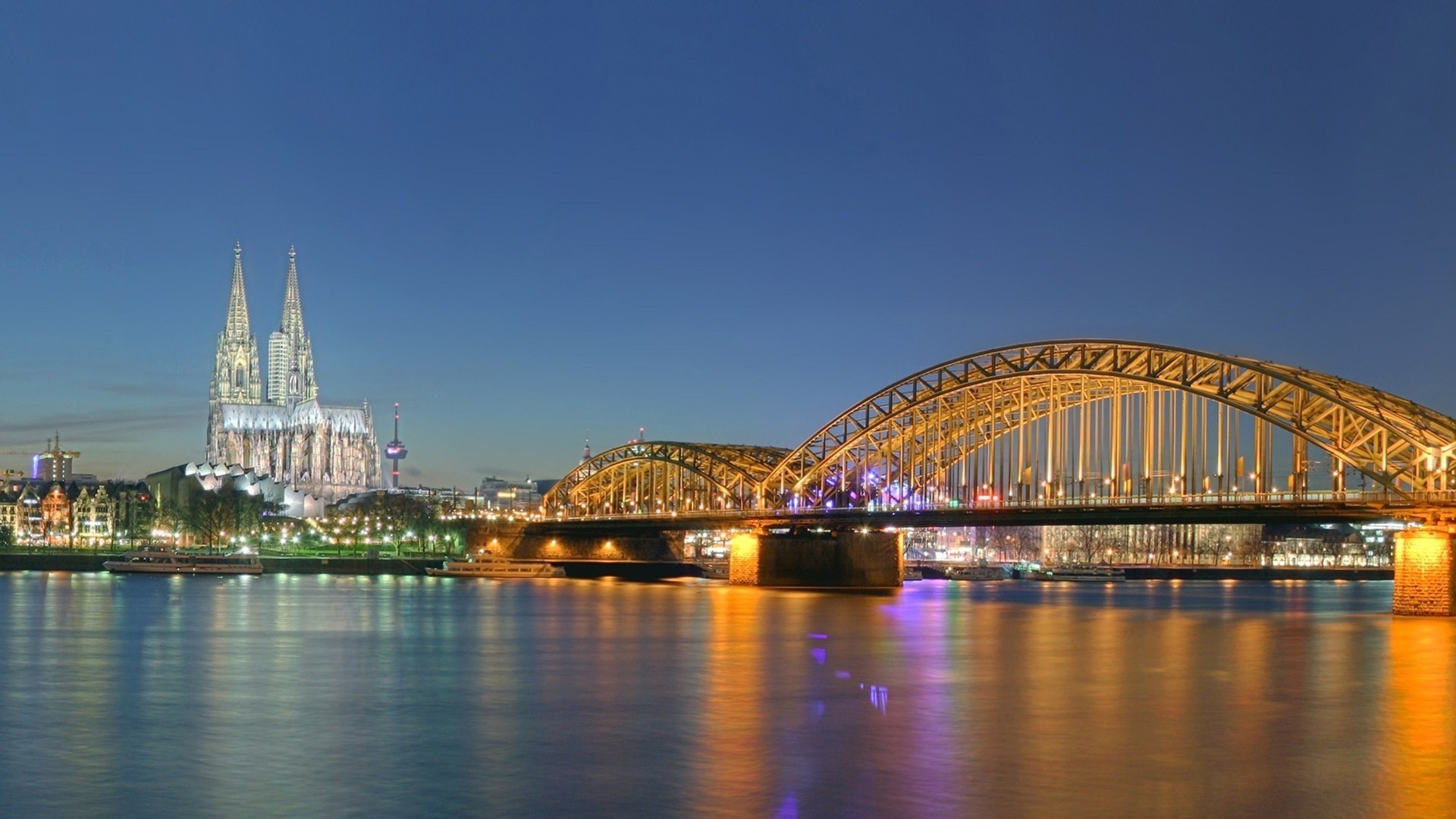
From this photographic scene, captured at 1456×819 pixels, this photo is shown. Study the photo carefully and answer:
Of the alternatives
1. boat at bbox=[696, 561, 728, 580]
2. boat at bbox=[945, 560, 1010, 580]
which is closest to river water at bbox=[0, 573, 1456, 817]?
boat at bbox=[696, 561, 728, 580]

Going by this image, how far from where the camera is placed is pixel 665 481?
16412 centimetres

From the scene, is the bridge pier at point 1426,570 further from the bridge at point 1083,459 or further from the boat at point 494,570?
the boat at point 494,570

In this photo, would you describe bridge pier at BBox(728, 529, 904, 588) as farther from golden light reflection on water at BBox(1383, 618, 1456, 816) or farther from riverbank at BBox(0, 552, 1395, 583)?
golden light reflection on water at BBox(1383, 618, 1456, 816)

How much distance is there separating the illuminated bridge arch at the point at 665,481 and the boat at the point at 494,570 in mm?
8348

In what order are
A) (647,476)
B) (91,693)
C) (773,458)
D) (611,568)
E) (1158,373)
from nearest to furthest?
(91,693)
(1158,373)
(773,458)
(611,568)
(647,476)

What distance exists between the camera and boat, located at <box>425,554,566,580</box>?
154875mm

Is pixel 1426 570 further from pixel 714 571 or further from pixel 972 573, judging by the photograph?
pixel 972 573

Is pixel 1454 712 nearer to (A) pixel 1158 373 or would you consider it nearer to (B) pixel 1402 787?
(B) pixel 1402 787

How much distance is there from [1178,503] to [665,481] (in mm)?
86207

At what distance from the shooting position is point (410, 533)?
195 meters

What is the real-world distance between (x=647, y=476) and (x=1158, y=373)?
295ft

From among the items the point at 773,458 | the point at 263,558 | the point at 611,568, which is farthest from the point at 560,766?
the point at 263,558

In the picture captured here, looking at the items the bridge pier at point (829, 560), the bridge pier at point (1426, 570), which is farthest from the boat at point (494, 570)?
the bridge pier at point (1426, 570)

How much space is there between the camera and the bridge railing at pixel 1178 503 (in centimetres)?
7156
